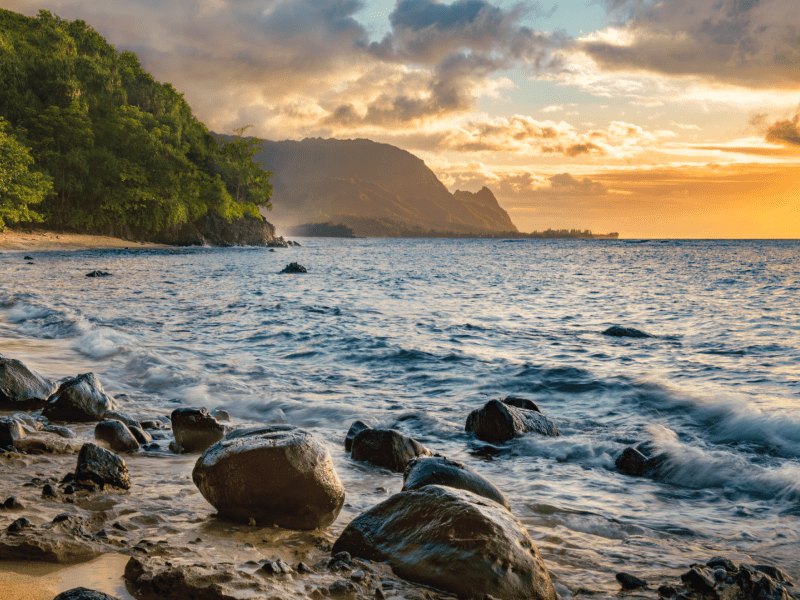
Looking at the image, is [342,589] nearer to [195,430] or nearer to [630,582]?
[630,582]

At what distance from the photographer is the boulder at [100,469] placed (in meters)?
4.09

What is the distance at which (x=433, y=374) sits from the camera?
1013 centimetres

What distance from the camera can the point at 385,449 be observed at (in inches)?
215

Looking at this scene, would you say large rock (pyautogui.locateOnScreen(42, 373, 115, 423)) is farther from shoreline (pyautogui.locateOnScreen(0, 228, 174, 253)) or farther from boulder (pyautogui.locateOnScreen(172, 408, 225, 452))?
shoreline (pyautogui.locateOnScreen(0, 228, 174, 253))

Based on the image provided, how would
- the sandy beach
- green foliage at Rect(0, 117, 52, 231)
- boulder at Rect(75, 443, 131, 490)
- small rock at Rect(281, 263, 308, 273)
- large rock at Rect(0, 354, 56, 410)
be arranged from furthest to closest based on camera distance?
1. the sandy beach
2. small rock at Rect(281, 263, 308, 273)
3. green foliage at Rect(0, 117, 52, 231)
4. large rock at Rect(0, 354, 56, 410)
5. boulder at Rect(75, 443, 131, 490)

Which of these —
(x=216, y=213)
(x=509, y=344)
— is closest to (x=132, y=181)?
(x=216, y=213)

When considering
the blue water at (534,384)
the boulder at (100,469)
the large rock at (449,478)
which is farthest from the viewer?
the blue water at (534,384)

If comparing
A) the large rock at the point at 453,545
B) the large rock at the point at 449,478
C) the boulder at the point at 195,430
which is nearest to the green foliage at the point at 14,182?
the boulder at the point at 195,430

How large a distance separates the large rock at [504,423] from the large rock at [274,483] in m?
3.00

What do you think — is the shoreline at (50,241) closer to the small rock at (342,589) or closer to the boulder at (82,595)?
the boulder at (82,595)

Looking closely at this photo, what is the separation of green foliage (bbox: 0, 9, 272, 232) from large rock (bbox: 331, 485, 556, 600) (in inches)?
2150

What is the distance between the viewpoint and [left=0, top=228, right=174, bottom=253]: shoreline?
41.8 m

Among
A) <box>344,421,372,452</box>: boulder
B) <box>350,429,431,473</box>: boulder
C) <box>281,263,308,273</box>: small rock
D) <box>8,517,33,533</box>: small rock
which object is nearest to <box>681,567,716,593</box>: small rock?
<box>350,429,431,473</box>: boulder

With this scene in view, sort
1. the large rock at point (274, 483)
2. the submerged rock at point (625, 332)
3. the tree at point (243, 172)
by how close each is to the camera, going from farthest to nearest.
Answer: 1. the tree at point (243, 172)
2. the submerged rock at point (625, 332)
3. the large rock at point (274, 483)
